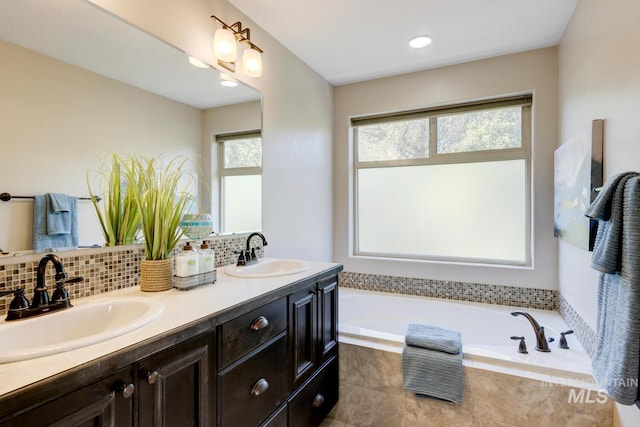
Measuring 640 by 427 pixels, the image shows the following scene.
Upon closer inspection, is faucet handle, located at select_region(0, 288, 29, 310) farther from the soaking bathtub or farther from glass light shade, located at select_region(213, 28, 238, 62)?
the soaking bathtub

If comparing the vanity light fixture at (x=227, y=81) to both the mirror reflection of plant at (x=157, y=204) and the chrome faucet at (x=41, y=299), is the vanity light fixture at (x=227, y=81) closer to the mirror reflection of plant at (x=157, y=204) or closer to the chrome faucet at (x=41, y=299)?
the mirror reflection of plant at (x=157, y=204)

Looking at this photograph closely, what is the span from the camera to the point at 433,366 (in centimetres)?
180

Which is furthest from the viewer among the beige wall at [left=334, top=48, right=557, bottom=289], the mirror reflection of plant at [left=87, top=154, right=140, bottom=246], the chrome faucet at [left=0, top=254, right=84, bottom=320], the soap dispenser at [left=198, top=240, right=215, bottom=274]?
the beige wall at [left=334, top=48, right=557, bottom=289]

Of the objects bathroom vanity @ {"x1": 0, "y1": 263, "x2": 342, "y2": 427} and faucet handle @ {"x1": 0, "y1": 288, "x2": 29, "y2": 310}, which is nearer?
bathroom vanity @ {"x1": 0, "y1": 263, "x2": 342, "y2": 427}

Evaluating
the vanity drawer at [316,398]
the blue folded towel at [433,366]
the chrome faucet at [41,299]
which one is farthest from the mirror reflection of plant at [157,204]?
the blue folded towel at [433,366]

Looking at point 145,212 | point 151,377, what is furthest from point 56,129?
point 151,377

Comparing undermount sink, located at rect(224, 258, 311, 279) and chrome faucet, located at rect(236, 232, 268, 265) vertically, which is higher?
chrome faucet, located at rect(236, 232, 268, 265)

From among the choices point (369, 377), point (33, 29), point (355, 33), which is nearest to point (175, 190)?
point (33, 29)

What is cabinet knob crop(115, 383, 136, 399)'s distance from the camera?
793 millimetres

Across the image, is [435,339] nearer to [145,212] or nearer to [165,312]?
[165,312]

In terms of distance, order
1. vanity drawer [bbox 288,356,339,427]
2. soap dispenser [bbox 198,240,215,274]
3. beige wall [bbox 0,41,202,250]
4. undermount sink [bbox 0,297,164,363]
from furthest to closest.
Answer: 1. vanity drawer [bbox 288,356,339,427]
2. soap dispenser [bbox 198,240,215,274]
3. beige wall [bbox 0,41,202,250]
4. undermount sink [bbox 0,297,164,363]

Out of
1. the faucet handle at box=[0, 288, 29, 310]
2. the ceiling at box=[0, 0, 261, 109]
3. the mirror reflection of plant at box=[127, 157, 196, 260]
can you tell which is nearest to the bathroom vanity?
the mirror reflection of plant at box=[127, 157, 196, 260]

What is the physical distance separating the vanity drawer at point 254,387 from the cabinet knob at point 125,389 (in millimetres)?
346

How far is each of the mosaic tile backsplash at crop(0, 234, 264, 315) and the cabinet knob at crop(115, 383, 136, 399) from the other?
58cm
